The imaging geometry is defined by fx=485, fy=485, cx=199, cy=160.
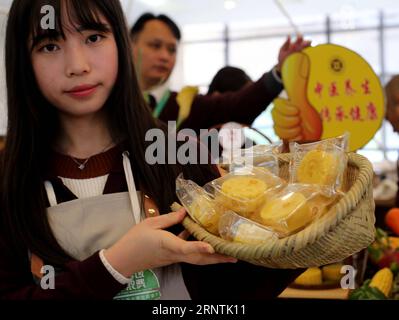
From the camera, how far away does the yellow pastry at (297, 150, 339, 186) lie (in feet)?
1.86

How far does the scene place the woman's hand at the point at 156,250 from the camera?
540 mm

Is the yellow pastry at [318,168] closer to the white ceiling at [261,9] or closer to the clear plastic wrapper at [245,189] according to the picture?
the clear plastic wrapper at [245,189]

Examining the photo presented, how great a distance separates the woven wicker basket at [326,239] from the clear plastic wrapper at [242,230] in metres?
0.01

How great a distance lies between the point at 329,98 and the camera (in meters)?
1.15

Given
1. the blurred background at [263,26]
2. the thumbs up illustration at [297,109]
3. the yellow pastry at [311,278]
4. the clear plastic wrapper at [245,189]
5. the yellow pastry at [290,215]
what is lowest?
the yellow pastry at [311,278]

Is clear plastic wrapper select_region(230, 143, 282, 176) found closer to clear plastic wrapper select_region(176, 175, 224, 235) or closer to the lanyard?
clear plastic wrapper select_region(176, 175, 224, 235)

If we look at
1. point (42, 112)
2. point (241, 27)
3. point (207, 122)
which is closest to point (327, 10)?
point (241, 27)

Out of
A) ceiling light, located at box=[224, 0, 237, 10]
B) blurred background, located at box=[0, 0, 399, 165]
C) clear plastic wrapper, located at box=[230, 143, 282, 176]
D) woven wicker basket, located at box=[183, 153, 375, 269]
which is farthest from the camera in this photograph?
ceiling light, located at box=[224, 0, 237, 10]

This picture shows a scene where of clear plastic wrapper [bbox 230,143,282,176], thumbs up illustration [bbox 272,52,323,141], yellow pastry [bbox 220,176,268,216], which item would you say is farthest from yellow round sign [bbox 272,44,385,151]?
yellow pastry [bbox 220,176,268,216]

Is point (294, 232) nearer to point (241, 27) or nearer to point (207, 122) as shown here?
point (207, 122)

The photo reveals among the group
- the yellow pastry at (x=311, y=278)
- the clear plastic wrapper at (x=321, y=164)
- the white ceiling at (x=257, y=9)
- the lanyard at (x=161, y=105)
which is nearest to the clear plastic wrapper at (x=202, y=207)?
the clear plastic wrapper at (x=321, y=164)

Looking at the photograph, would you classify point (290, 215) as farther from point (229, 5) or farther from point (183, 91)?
point (229, 5)

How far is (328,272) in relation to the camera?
1.06 metres

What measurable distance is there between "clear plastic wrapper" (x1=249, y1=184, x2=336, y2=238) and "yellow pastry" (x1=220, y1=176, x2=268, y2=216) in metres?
0.01
